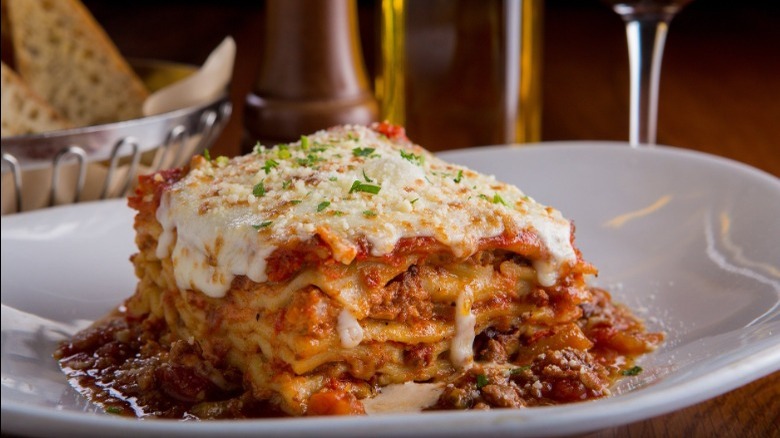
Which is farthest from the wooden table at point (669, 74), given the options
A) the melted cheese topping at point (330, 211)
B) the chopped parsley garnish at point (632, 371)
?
the melted cheese topping at point (330, 211)

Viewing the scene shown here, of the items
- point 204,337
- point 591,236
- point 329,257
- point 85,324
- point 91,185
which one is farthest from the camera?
point 91,185

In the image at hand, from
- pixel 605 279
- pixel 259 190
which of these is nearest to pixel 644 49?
Result: pixel 605 279

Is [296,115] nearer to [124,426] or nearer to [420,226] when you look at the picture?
[420,226]

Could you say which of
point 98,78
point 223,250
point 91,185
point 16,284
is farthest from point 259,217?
point 98,78

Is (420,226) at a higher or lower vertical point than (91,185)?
higher

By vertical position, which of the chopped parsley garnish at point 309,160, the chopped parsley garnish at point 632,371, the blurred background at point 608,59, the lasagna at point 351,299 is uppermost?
the chopped parsley garnish at point 309,160

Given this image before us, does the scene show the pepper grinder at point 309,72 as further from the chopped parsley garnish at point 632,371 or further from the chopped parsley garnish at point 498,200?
the chopped parsley garnish at point 632,371
